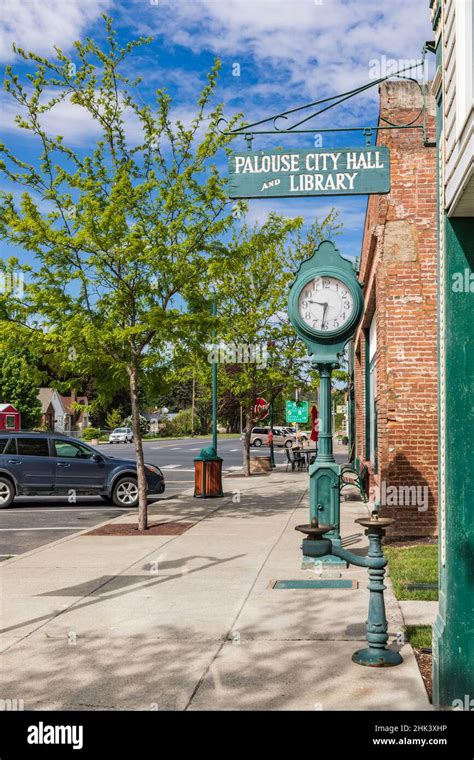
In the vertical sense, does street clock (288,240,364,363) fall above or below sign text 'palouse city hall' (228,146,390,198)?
below

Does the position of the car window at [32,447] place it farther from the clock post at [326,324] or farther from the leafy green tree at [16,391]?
the leafy green tree at [16,391]

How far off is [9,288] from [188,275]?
9.03ft

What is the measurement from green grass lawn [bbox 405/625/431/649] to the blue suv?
10613 mm

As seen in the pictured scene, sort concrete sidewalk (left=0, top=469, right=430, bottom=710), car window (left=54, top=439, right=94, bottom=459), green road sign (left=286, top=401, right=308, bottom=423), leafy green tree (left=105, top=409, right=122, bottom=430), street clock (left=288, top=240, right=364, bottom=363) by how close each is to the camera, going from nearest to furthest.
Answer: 1. concrete sidewalk (left=0, top=469, right=430, bottom=710)
2. street clock (left=288, top=240, right=364, bottom=363)
3. car window (left=54, top=439, right=94, bottom=459)
4. green road sign (left=286, top=401, right=308, bottom=423)
5. leafy green tree (left=105, top=409, right=122, bottom=430)

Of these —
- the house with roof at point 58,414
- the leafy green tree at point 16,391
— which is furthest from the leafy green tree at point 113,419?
the leafy green tree at point 16,391

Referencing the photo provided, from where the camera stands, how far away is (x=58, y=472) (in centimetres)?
1659

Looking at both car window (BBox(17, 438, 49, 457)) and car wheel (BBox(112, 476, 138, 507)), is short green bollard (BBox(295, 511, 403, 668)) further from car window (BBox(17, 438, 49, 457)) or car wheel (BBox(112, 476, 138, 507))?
car window (BBox(17, 438, 49, 457))

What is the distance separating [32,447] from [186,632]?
10988 mm

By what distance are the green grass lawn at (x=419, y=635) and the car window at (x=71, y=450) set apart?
36.6ft

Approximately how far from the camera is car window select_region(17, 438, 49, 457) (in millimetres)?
16750

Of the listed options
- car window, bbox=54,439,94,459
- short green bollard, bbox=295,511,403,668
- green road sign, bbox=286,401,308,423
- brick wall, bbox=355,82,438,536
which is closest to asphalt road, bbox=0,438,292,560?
car window, bbox=54,439,94,459

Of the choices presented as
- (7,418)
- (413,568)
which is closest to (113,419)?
(7,418)
